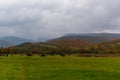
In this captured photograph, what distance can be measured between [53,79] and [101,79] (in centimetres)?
679

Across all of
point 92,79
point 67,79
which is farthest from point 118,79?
point 67,79

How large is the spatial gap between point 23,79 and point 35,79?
168cm

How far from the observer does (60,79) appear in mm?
40312

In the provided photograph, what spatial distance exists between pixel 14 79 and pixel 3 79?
1.63 meters

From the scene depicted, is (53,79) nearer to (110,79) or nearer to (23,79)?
(23,79)

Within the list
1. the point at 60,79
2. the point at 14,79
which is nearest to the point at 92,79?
the point at 60,79

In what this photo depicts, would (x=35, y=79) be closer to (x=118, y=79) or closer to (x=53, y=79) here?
(x=53, y=79)

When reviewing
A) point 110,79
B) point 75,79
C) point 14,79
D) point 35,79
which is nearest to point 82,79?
point 75,79

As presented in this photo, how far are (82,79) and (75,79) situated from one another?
3.44 feet

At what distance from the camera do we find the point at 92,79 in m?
41.1

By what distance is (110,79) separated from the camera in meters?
41.4

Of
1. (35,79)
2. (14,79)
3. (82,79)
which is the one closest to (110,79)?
(82,79)

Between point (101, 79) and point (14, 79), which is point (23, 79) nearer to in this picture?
point (14, 79)

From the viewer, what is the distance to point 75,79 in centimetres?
4056
